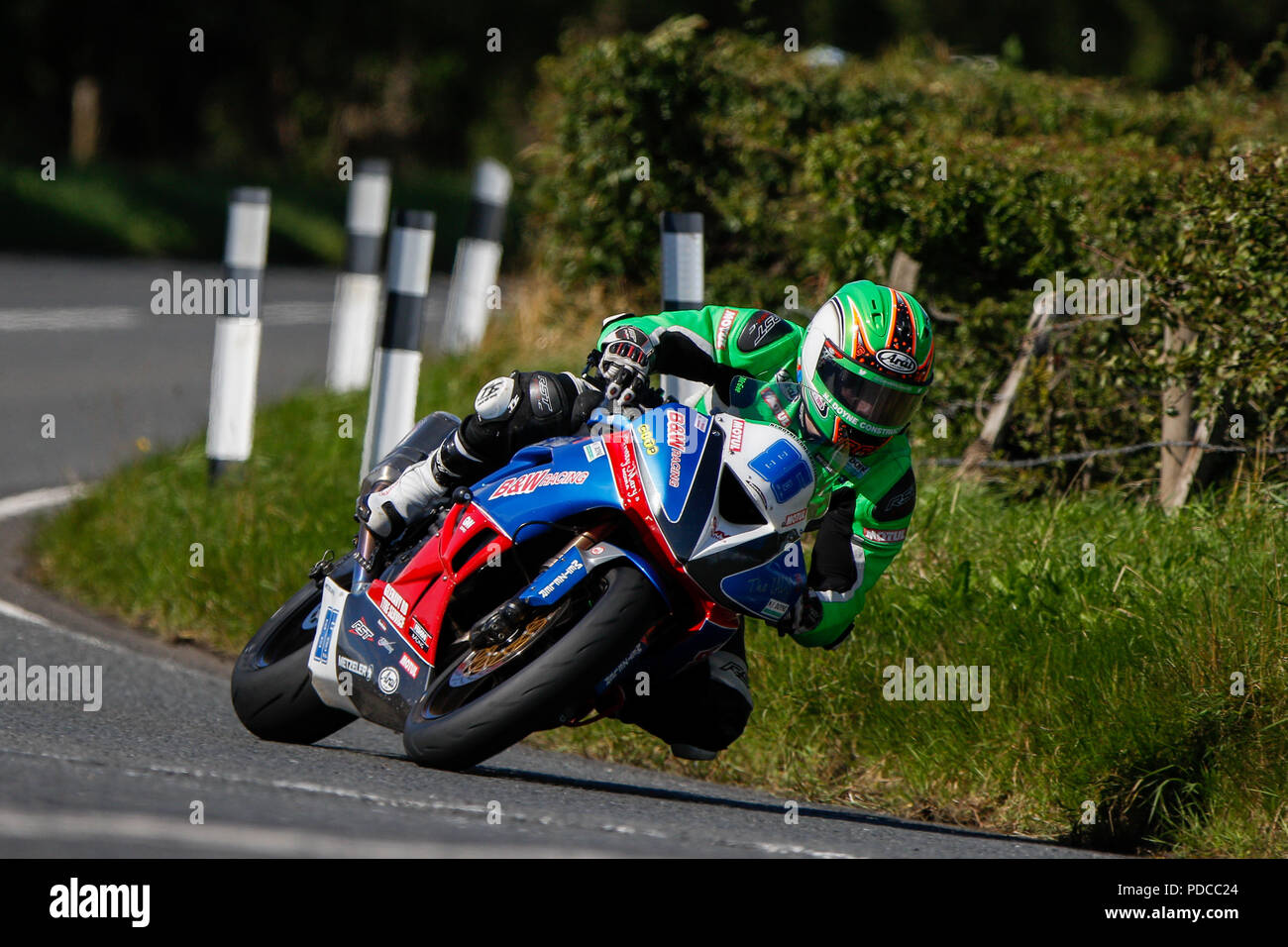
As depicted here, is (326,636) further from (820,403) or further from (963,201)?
(963,201)

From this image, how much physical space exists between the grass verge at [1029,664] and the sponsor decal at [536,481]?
1559 mm

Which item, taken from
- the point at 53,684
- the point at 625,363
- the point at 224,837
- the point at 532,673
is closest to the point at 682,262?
the point at 625,363

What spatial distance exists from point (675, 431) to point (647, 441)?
8 cm

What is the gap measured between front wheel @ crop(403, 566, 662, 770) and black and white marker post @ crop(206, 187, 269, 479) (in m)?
3.53

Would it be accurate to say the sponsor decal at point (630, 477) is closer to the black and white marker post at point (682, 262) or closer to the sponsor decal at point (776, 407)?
the sponsor decal at point (776, 407)

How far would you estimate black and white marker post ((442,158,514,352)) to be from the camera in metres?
9.84

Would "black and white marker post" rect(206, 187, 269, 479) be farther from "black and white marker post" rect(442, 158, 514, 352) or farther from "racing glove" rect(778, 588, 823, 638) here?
"racing glove" rect(778, 588, 823, 638)

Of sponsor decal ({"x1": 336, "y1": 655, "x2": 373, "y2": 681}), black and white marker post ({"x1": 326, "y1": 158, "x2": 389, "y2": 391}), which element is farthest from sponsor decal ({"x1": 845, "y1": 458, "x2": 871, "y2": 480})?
black and white marker post ({"x1": 326, "y1": 158, "x2": 389, "y2": 391})

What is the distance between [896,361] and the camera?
15.4ft

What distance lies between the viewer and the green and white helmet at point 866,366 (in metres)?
4.69

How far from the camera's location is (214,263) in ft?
72.2

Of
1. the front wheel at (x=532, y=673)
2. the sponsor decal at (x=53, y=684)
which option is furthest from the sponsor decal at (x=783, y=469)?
the sponsor decal at (x=53, y=684)
